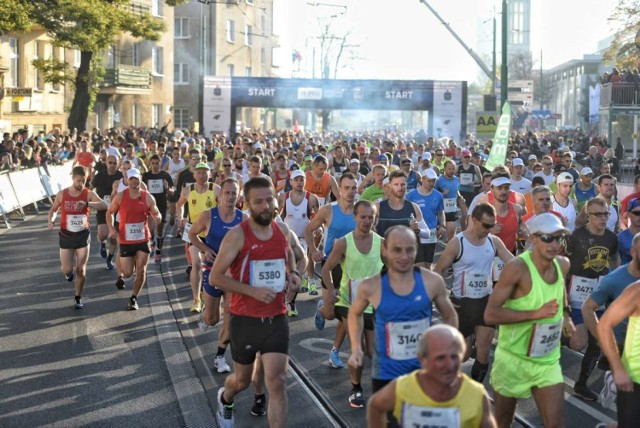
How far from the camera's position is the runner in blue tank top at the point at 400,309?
611 centimetres

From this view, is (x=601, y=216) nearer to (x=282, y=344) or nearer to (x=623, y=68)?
(x=282, y=344)

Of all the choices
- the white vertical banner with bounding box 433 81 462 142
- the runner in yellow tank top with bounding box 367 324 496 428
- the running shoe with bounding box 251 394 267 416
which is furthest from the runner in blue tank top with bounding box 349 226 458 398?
the white vertical banner with bounding box 433 81 462 142

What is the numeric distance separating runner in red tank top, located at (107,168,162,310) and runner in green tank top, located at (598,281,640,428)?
7690 millimetres

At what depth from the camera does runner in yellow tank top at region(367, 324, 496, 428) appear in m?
4.50

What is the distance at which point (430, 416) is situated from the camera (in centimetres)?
463

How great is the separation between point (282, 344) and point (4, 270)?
10326mm

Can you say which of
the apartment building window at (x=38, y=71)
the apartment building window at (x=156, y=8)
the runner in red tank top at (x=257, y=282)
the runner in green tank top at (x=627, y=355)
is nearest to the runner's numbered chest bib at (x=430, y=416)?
the runner in green tank top at (x=627, y=355)

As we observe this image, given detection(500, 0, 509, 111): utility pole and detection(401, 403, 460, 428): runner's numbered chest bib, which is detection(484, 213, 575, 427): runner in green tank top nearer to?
detection(401, 403, 460, 428): runner's numbered chest bib

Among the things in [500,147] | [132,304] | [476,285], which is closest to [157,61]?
[500,147]

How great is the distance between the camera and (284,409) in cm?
681

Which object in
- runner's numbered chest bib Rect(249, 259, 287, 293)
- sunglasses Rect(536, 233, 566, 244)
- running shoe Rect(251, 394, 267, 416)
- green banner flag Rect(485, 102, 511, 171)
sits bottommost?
running shoe Rect(251, 394, 267, 416)

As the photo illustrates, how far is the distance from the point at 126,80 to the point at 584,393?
45.3 metres

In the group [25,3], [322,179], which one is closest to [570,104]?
[25,3]

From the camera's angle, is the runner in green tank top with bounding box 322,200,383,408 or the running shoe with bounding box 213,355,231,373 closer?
the runner in green tank top with bounding box 322,200,383,408
